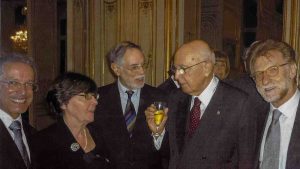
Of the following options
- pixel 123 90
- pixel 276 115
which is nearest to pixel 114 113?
pixel 123 90

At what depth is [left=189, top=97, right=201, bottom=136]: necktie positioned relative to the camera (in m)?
2.65

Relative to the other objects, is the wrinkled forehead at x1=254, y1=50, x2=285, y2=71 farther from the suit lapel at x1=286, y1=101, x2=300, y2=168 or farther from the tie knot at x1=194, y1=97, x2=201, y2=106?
the tie knot at x1=194, y1=97, x2=201, y2=106

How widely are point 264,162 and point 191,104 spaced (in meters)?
0.70

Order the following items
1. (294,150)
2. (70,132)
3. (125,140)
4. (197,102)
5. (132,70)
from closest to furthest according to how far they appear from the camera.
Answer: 1. (294,150)
2. (70,132)
3. (197,102)
4. (125,140)
5. (132,70)

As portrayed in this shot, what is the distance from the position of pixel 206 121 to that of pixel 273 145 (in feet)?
1.56

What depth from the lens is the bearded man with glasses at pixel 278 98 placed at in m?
2.28

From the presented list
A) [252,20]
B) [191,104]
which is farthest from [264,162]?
[252,20]

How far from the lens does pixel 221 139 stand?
8.30 ft

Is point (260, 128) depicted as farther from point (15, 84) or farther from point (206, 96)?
point (15, 84)

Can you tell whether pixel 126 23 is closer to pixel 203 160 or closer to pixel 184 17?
pixel 184 17

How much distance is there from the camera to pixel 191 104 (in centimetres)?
279

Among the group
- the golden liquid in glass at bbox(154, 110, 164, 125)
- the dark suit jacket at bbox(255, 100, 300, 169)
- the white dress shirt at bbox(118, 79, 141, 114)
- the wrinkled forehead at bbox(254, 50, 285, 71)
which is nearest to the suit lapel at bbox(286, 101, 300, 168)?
the dark suit jacket at bbox(255, 100, 300, 169)

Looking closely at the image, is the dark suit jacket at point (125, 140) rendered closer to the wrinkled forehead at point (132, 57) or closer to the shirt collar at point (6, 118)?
the wrinkled forehead at point (132, 57)

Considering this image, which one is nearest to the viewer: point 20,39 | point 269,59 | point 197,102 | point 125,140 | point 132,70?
point 269,59
